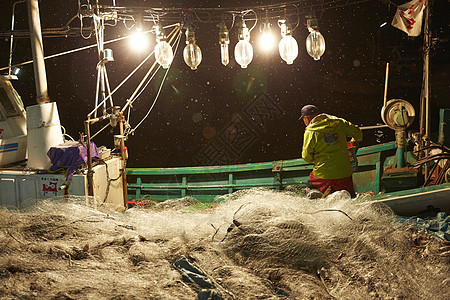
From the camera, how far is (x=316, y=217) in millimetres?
3861

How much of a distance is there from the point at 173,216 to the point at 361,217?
1865 millimetres

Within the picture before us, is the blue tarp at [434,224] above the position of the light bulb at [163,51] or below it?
below

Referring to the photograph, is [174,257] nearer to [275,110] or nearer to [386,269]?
[386,269]

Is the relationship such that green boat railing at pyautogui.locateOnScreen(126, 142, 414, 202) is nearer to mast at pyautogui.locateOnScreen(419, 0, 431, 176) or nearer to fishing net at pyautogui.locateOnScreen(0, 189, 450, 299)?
mast at pyautogui.locateOnScreen(419, 0, 431, 176)

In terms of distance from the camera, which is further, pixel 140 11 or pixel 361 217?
pixel 140 11

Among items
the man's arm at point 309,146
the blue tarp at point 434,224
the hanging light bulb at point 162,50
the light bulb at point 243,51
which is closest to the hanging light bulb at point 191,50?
the hanging light bulb at point 162,50

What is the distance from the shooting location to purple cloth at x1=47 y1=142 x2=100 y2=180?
600cm

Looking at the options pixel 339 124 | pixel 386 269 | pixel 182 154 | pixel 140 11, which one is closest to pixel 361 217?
pixel 386 269

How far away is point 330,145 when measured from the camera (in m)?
6.11

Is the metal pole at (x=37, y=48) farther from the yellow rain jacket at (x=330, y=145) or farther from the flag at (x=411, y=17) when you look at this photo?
the flag at (x=411, y=17)

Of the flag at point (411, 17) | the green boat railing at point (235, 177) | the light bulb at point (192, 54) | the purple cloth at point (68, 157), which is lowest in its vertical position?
the green boat railing at point (235, 177)

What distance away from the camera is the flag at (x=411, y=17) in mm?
9023

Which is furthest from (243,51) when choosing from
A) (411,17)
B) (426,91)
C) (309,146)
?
(411,17)

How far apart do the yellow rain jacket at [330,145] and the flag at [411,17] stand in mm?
4397
